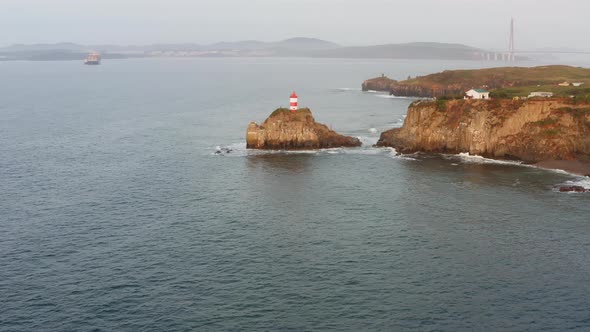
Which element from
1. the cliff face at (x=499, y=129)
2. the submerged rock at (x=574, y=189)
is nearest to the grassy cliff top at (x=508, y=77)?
the cliff face at (x=499, y=129)

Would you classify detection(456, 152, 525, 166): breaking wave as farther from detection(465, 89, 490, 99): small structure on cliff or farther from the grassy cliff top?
the grassy cliff top

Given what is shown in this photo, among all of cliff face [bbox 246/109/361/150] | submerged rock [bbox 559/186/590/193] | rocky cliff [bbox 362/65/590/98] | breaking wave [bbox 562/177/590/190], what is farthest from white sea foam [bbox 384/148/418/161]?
rocky cliff [bbox 362/65/590/98]

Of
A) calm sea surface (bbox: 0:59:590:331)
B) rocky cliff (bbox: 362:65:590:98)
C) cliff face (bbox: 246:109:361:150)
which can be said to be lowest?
calm sea surface (bbox: 0:59:590:331)

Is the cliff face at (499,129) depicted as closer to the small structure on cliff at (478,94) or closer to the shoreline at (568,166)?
the shoreline at (568,166)

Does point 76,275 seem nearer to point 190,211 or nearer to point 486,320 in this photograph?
point 190,211

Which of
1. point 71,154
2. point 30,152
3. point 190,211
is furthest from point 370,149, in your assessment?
point 30,152

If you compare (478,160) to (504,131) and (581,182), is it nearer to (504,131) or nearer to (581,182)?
(504,131)
